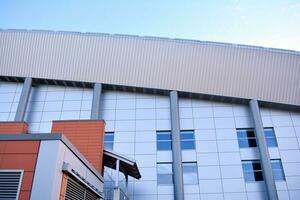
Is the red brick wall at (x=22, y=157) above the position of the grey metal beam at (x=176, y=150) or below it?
below

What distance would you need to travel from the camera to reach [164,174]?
23.7 m

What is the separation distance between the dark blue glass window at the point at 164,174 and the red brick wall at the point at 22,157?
1568 centimetres

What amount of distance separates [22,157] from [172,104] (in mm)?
18021

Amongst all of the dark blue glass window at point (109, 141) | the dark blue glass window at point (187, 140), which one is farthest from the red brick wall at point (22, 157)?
the dark blue glass window at point (187, 140)

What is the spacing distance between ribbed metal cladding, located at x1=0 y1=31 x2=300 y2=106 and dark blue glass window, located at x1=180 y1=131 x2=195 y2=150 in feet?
12.7

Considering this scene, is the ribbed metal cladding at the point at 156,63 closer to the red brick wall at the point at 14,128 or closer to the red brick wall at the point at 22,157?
the red brick wall at the point at 14,128

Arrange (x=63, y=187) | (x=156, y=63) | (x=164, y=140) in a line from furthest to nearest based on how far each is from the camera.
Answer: (x=156, y=63) < (x=164, y=140) < (x=63, y=187)

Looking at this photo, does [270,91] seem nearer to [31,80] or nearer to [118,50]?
[118,50]

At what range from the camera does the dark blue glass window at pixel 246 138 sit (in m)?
24.9

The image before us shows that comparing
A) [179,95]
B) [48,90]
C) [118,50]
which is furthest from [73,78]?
[179,95]

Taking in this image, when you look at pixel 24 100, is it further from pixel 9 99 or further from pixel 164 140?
pixel 164 140

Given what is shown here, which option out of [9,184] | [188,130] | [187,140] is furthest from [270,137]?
[9,184]

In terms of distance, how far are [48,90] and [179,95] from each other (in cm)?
1261

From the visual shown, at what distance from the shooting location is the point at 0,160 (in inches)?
350
